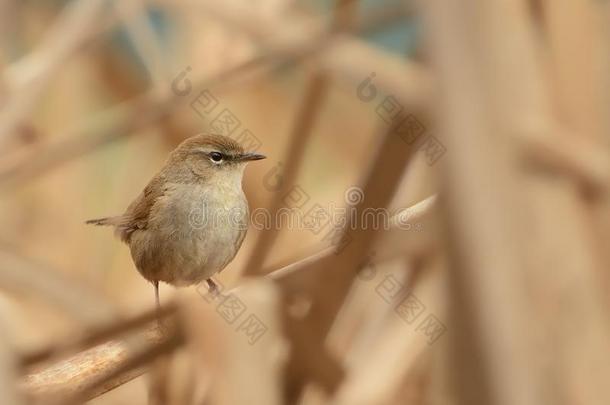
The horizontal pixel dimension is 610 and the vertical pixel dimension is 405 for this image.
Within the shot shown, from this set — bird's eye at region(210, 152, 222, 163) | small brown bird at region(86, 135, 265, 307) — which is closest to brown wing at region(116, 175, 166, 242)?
small brown bird at region(86, 135, 265, 307)

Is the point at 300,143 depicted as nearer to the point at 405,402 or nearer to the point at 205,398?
the point at 405,402

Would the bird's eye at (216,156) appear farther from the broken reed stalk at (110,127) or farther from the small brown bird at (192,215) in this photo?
→ the broken reed stalk at (110,127)

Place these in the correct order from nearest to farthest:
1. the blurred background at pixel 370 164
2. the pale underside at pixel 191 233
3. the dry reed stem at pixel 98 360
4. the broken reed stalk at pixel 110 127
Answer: the blurred background at pixel 370 164 < the dry reed stem at pixel 98 360 < the pale underside at pixel 191 233 < the broken reed stalk at pixel 110 127

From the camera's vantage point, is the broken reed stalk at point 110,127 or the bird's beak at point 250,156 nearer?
the bird's beak at point 250,156

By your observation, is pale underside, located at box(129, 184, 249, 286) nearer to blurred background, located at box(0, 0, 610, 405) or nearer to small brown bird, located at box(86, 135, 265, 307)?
small brown bird, located at box(86, 135, 265, 307)

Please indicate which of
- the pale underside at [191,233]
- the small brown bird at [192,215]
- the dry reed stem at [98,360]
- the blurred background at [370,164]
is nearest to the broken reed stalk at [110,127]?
the blurred background at [370,164]

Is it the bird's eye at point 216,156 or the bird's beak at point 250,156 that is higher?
the bird's eye at point 216,156

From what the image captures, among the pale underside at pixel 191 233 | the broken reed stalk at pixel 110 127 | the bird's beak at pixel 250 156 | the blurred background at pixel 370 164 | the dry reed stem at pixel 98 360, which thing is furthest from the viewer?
the broken reed stalk at pixel 110 127
